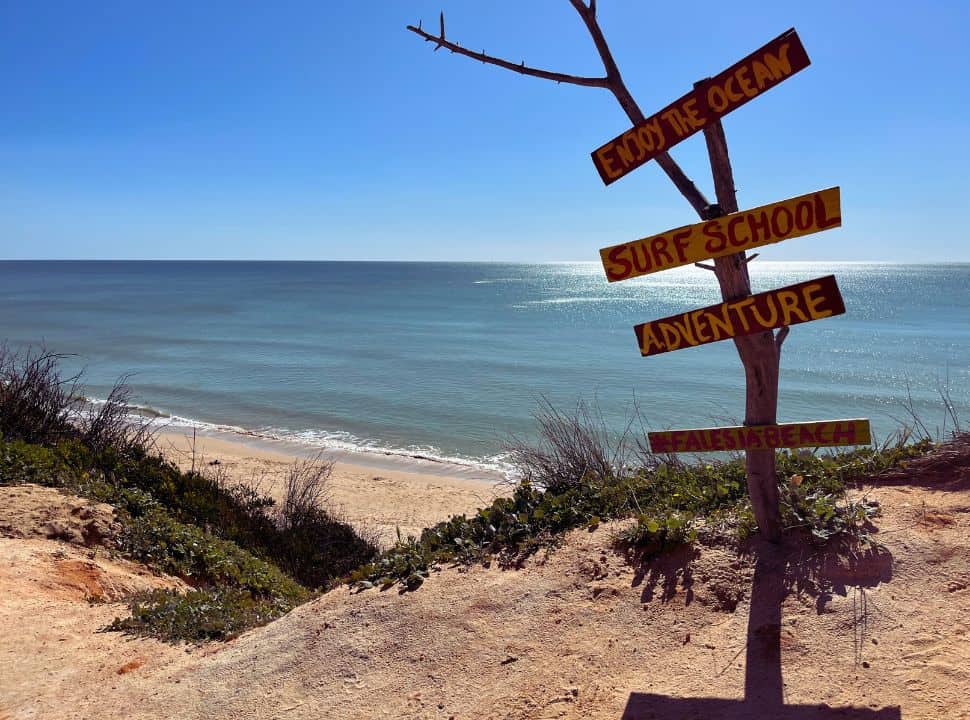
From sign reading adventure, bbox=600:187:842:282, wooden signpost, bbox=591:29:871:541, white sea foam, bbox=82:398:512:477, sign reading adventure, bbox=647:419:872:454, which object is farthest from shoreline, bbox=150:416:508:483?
sign reading adventure, bbox=600:187:842:282

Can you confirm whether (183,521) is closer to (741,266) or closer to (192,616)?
(192,616)

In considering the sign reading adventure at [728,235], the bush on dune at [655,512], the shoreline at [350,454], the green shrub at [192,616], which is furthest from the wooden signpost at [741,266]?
the shoreline at [350,454]

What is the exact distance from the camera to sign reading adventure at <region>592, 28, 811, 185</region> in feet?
11.8

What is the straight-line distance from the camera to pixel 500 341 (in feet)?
125

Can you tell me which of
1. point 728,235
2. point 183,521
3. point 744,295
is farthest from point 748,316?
point 183,521

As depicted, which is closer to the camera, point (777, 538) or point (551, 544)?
point (777, 538)

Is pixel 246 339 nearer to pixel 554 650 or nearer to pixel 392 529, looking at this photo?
pixel 392 529

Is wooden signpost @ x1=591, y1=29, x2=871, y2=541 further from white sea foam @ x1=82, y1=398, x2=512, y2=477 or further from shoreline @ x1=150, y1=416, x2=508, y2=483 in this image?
white sea foam @ x1=82, y1=398, x2=512, y2=477

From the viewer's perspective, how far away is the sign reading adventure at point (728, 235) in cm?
344

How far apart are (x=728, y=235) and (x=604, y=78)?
4.66ft

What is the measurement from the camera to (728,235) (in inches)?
145

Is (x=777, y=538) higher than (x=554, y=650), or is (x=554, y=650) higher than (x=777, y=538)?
(x=777, y=538)

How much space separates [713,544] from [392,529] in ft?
23.0

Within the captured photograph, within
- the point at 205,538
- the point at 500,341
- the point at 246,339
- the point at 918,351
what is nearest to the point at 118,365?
the point at 246,339
